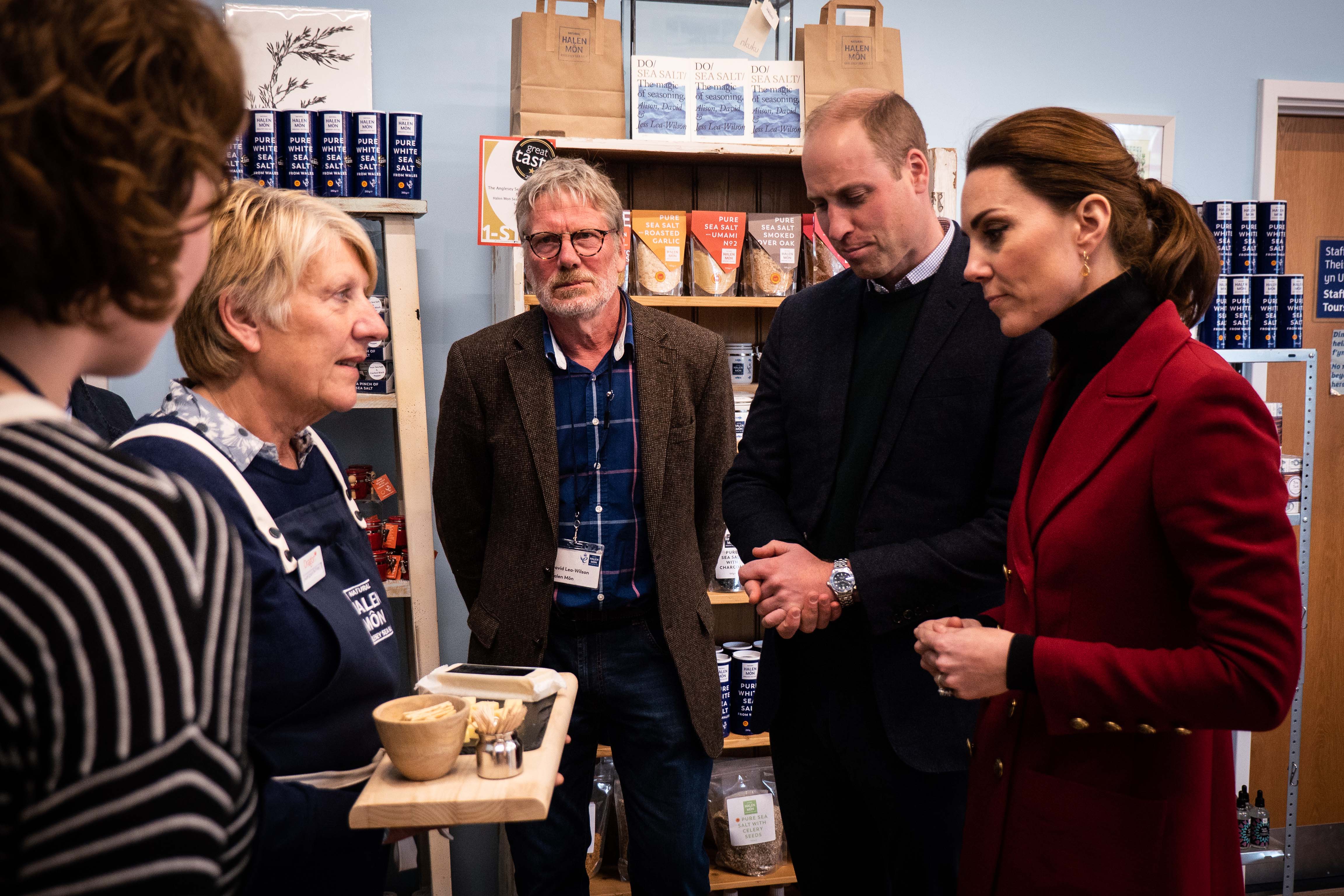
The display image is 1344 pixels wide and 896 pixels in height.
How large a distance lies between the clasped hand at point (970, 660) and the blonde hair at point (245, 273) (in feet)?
3.37

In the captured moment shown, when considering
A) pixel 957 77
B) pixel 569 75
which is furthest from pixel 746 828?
pixel 957 77

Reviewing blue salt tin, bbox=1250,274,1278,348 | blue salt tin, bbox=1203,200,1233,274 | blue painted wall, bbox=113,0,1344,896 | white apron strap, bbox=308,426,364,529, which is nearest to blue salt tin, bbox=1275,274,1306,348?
blue salt tin, bbox=1250,274,1278,348

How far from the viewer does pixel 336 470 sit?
4.71ft

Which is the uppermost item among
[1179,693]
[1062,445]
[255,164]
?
[255,164]

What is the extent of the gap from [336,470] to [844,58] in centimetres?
196

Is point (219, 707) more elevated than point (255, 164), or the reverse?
point (255, 164)

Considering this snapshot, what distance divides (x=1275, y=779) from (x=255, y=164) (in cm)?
429

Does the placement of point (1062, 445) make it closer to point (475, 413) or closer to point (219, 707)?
point (219, 707)

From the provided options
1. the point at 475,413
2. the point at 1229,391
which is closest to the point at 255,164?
the point at 475,413

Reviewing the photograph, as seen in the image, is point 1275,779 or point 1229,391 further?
point 1275,779

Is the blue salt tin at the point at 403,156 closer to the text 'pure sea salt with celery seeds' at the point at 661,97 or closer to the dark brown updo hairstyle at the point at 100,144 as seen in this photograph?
the text 'pure sea salt with celery seeds' at the point at 661,97

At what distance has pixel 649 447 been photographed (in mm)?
2064

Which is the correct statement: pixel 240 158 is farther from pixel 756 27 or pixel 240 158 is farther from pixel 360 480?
pixel 756 27

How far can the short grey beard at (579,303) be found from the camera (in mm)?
2049
